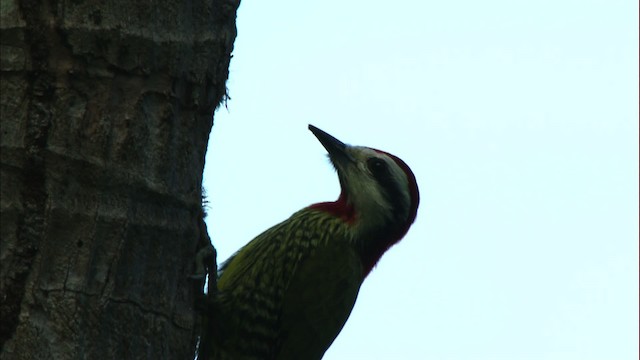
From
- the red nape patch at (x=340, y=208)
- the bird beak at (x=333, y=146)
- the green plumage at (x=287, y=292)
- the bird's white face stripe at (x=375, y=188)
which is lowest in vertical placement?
the green plumage at (x=287, y=292)

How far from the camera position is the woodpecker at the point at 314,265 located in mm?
4941

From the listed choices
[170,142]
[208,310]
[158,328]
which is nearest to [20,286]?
[158,328]

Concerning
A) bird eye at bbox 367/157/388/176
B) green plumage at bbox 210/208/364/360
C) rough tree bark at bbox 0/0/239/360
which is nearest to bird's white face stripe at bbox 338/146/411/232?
bird eye at bbox 367/157/388/176

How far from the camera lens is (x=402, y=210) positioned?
5.87m

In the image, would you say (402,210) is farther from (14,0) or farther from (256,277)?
(14,0)

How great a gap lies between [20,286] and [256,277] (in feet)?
8.20

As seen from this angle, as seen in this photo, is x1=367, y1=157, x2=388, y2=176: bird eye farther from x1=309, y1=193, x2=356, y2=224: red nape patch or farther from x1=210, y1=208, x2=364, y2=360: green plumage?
x1=210, y1=208, x2=364, y2=360: green plumage

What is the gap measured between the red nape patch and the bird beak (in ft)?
0.87

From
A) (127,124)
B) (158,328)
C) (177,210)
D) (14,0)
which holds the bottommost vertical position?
(158,328)

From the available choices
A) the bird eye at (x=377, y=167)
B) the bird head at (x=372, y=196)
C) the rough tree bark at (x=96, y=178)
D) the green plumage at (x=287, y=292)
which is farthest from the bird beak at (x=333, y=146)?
the rough tree bark at (x=96, y=178)

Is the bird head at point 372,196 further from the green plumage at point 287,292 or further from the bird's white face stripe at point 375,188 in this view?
the green plumage at point 287,292

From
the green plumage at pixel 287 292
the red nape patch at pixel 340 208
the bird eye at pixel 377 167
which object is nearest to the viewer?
the green plumage at pixel 287 292

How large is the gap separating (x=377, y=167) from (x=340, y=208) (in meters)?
0.38

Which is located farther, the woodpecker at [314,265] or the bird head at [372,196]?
the bird head at [372,196]
